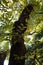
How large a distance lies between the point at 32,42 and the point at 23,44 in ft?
0.87

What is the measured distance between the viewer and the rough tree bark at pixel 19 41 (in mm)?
3854

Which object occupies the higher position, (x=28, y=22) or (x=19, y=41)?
(x=28, y=22)

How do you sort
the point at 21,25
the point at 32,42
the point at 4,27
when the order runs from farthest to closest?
the point at 32,42 → the point at 21,25 → the point at 4,27

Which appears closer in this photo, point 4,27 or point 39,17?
point 4,27

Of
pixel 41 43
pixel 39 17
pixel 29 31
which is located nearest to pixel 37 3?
pixel 39 17

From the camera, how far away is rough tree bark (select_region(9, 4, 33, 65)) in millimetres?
3854

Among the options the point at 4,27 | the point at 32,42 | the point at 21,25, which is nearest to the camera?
the point at 4,27

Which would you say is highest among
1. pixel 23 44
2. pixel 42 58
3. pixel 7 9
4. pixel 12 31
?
pixel 7 9

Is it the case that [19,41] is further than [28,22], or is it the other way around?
[28,22]

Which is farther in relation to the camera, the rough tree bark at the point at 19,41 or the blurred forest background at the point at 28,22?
the rough tree bark at the point at 19,41

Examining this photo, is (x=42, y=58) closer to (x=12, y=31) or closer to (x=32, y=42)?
(x=32, y=42)

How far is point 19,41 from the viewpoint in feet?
13.3

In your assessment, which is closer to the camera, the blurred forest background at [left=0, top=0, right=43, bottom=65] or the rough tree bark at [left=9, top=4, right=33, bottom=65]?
the blurred forest background at [left=0, top=0, right=43, bottom=65]

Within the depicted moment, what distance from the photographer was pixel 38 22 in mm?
4234
